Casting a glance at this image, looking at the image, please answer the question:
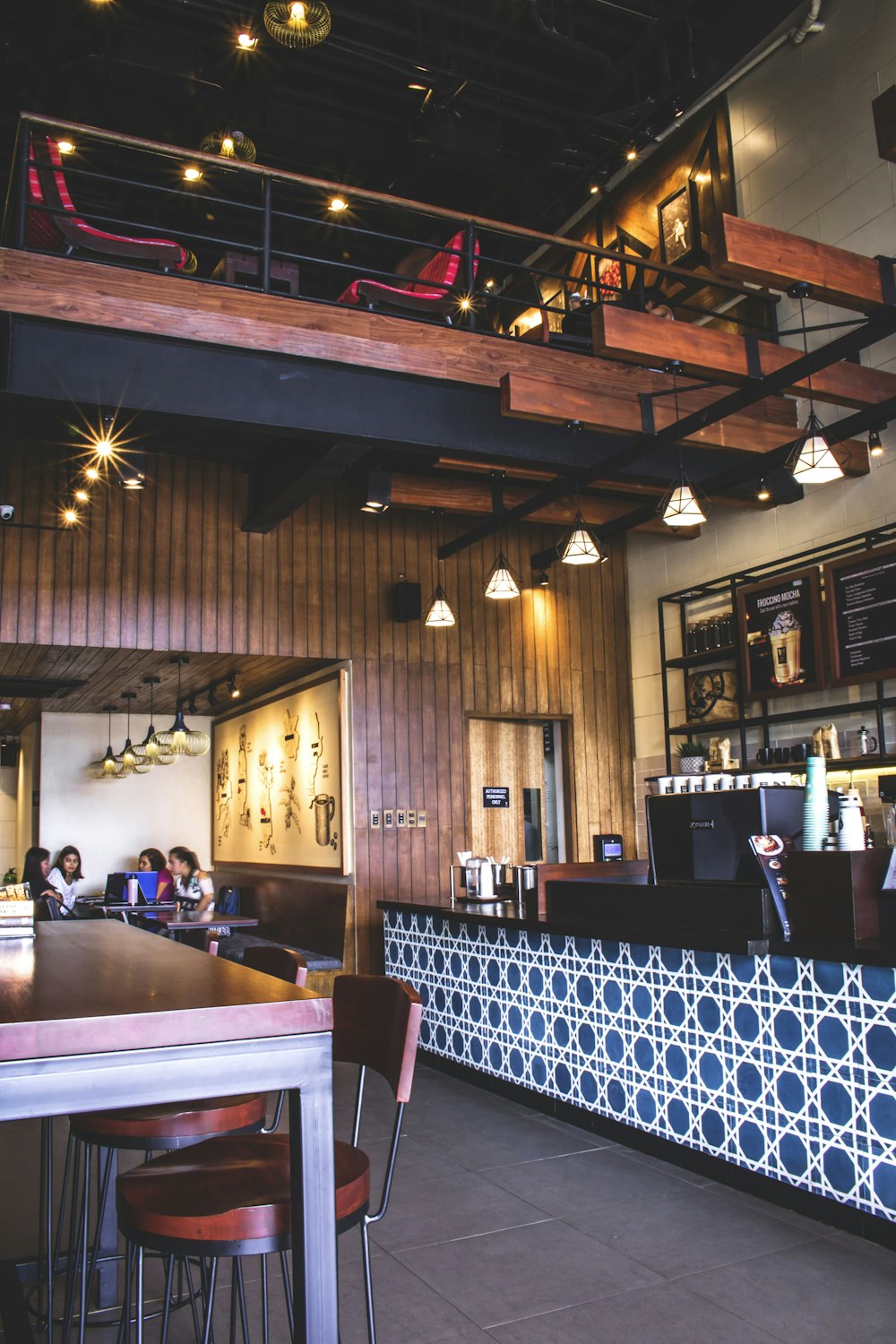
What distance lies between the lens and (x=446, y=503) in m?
7.35

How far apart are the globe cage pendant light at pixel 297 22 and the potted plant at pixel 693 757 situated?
211 inches

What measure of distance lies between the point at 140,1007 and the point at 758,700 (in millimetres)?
6204

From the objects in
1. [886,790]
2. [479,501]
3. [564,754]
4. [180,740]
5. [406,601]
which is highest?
[479,501]

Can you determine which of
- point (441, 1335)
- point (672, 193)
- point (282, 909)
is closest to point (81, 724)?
point (282, 909)

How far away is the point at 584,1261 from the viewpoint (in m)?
3.25

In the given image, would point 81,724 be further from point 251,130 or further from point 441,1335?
point 441,1335

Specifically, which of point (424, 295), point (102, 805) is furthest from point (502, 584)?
point (102, 805)

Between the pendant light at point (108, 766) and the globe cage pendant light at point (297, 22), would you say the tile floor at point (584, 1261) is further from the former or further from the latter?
the pendant light at point (108, 766)

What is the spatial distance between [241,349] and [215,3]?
291 cm

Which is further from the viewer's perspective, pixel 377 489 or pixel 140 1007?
pixel 377 489

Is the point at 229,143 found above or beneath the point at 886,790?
above

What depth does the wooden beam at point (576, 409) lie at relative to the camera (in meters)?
5.38

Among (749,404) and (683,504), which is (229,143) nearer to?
(749,404)

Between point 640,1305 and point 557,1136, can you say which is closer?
point 640,1305
